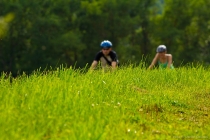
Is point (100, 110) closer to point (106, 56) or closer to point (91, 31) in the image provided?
point (106, 56)

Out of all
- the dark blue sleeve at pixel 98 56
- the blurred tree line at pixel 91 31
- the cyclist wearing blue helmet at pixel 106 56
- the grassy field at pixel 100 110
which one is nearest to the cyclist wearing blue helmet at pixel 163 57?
the cyclist wearing blue helmet at pixel 106 56

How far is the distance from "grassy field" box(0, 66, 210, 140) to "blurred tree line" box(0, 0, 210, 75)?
4413 centimetres

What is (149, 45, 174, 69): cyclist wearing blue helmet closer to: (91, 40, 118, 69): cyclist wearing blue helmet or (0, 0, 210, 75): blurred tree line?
(91, 40, 118, 69): cyclist wearing blue helmet

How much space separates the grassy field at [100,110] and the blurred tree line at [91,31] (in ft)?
145

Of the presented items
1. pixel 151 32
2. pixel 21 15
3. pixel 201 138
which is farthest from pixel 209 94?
pixel 151 32

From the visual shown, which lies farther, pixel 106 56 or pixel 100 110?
pixel 106 56

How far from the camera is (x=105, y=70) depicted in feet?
34.8

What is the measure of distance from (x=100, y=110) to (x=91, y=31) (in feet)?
168

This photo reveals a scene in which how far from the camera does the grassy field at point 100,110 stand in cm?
536

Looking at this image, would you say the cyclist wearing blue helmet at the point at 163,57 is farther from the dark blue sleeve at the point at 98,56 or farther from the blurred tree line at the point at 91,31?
the blurred tree line at the point at 91,31

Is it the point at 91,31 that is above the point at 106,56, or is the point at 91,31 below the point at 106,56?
below

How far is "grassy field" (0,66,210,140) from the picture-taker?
5.36 m

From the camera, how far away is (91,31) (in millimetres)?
57281

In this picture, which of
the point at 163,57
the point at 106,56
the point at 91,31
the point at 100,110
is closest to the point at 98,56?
the point at 106,56
